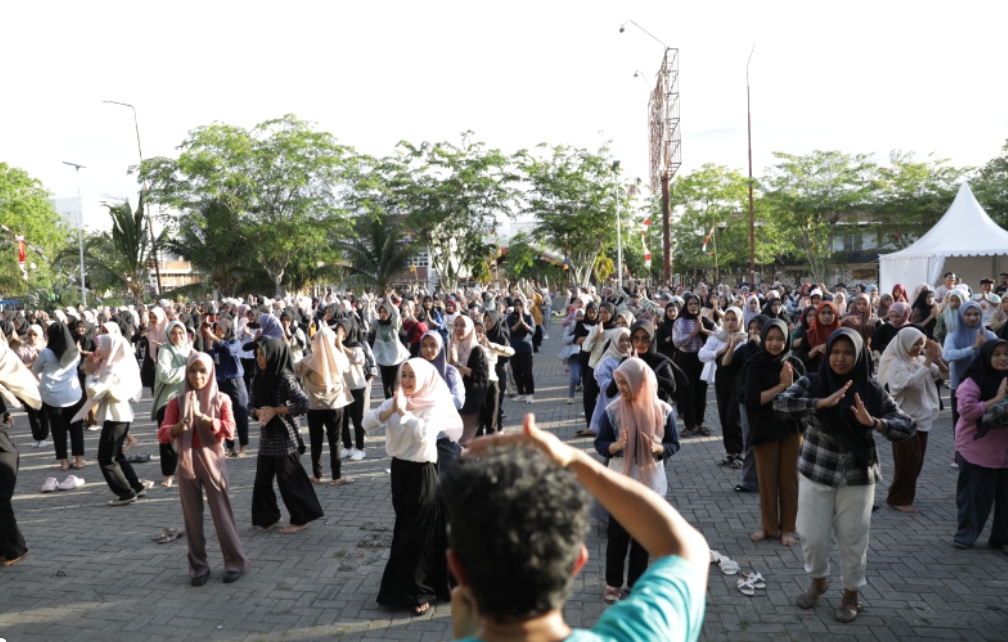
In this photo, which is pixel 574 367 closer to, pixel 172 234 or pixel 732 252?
pixel 172 234

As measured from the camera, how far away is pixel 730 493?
7.17 m

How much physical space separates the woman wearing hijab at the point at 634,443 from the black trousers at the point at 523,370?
7891 mm

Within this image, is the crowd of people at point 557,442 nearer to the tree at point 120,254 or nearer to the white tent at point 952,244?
the white tent at point 952,244

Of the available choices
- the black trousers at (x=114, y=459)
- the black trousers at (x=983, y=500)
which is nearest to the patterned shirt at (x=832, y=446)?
the black trousers at (x=983, y=500)

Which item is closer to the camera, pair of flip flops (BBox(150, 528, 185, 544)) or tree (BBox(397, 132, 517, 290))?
pair of flip flops (BBox(150, 528, 185, 544))

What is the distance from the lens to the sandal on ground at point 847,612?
4.43m

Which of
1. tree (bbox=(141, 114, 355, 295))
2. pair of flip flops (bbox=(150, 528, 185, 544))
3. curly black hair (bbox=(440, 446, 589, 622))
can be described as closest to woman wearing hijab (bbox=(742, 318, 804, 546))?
curly black hair (bbox=(440, 446, 589, 622))

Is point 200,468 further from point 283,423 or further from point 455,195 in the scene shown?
point 455,195

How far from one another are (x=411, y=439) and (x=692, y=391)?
19.4ft

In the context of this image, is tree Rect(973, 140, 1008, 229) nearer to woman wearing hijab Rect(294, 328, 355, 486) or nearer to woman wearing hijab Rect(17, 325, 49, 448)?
woman wearing hijab Rect(294, 328, 355, 486)

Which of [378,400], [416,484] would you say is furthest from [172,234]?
[416,484]

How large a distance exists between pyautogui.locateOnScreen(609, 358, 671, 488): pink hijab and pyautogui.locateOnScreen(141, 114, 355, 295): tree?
81.6 feet

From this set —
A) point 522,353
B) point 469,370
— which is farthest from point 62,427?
point 522,353

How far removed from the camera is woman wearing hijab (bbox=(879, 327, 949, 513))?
21.0 ft
